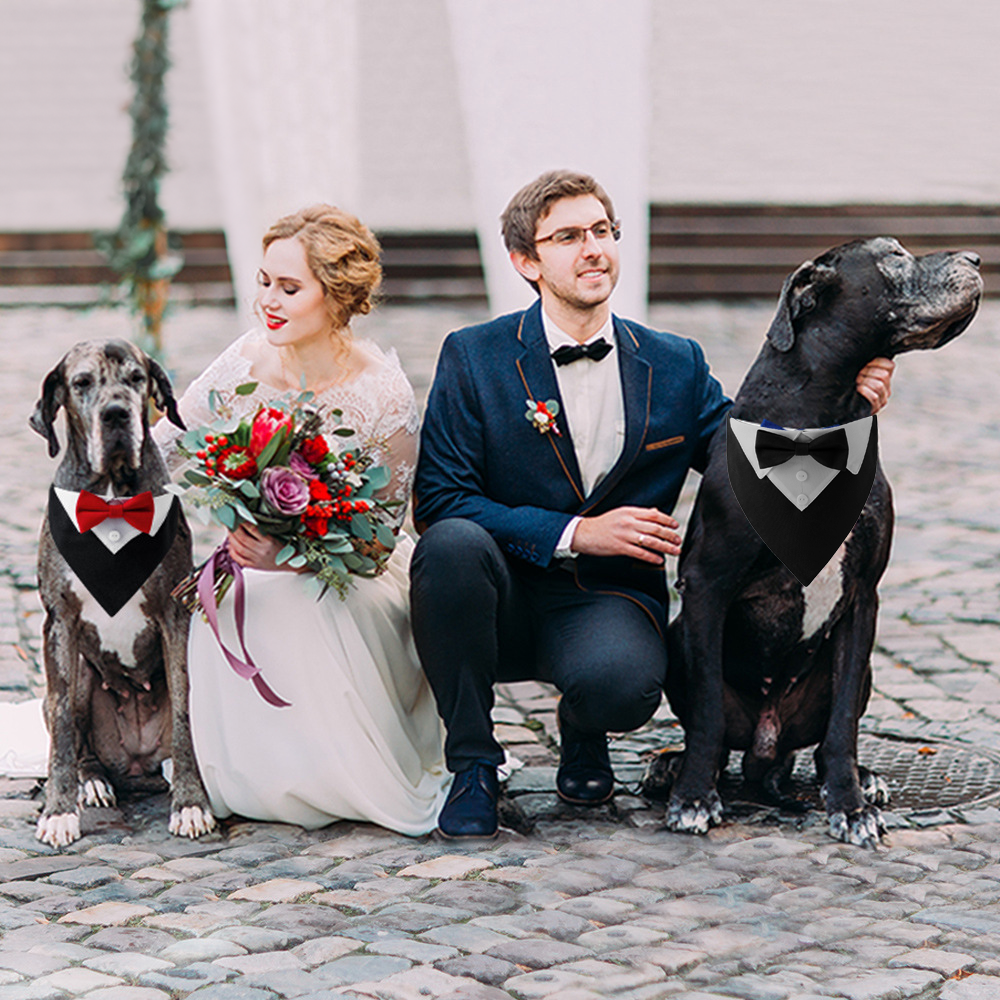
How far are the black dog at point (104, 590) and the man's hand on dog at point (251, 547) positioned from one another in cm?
17

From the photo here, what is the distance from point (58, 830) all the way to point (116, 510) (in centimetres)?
79

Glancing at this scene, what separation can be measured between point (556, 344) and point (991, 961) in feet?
5.99

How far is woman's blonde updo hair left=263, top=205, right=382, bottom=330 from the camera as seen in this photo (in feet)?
12.1

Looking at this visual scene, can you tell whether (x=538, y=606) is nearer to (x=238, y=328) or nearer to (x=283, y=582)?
(x=283, y=582)

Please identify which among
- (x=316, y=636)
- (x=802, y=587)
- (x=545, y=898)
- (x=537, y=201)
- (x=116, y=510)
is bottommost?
(x=545, y=898)

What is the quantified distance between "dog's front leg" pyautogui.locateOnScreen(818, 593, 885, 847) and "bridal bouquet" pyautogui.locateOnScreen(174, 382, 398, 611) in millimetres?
1162

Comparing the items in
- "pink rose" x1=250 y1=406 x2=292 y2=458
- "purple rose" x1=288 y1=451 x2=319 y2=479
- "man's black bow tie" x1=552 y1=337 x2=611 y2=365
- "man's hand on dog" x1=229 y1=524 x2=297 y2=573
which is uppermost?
"man's black bow tie" x1=552 y1=337 x2=611 y2=365

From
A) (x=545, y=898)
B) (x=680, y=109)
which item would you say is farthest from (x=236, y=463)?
(x=680, y=109)

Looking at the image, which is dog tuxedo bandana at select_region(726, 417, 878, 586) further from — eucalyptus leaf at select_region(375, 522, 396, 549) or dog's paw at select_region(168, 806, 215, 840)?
dog's paw at select_region(168, 806, 215, 840)

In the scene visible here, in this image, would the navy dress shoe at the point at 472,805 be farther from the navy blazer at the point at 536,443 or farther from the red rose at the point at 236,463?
the red rose at the point at 236,463

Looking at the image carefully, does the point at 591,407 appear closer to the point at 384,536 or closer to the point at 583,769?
the point at 384,536

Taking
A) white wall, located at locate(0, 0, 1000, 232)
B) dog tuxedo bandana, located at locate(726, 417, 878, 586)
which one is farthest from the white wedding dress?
white wall, located at locate(0, 0, 1000, 232)

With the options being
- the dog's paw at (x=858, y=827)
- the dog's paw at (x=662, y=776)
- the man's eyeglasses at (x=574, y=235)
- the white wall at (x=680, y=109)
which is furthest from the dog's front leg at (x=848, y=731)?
the white wall at (x=680, y=109)

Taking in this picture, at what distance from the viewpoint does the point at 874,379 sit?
11.3 feet
